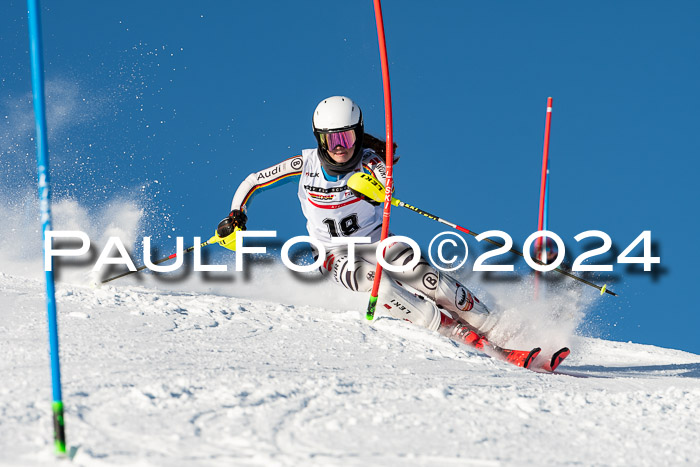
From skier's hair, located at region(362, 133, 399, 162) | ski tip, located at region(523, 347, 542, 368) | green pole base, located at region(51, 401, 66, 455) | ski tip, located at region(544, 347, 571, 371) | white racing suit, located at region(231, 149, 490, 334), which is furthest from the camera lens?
skier's hair, located at region(362, 133, 399, 162)

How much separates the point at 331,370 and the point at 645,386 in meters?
1.99

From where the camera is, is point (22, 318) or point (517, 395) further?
point (22, 318)

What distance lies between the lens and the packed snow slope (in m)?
2.24

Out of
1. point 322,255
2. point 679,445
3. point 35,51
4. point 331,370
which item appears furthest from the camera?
point 322,255

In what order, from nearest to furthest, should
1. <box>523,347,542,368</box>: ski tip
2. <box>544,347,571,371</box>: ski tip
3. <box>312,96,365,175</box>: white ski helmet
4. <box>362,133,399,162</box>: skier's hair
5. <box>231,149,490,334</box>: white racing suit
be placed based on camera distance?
1. <box>523,347,542,368</box>: ski tip
2. <box>544,347,571,371</box>: ski tip
3. <box>312,96,365,175</box>: white ski helmet
4. <box>231,149,490,334</box>: white racing suit
5. <box>362,133,399,162</box>: skier's hair

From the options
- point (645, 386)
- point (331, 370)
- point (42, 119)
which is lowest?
point (645, 386)

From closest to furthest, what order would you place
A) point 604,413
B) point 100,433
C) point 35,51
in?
point 35,51
point 100,433
point 604,413

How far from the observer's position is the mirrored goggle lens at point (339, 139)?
212 inches

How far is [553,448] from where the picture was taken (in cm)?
247

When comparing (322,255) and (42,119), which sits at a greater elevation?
(42,119)

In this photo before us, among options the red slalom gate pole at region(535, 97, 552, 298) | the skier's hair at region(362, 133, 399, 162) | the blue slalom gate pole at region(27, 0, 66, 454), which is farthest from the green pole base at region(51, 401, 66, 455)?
the red slalom gate pole at region(535, 97, 552, 298)

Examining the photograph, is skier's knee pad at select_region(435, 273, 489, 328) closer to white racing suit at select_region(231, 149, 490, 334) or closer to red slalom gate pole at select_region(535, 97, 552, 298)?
white racing suit at select_region(231, 149, 490, 334)

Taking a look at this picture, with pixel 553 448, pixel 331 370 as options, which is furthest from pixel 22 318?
pixel 553 448

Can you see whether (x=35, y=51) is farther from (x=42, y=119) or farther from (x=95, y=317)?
(x=95, y=317)
